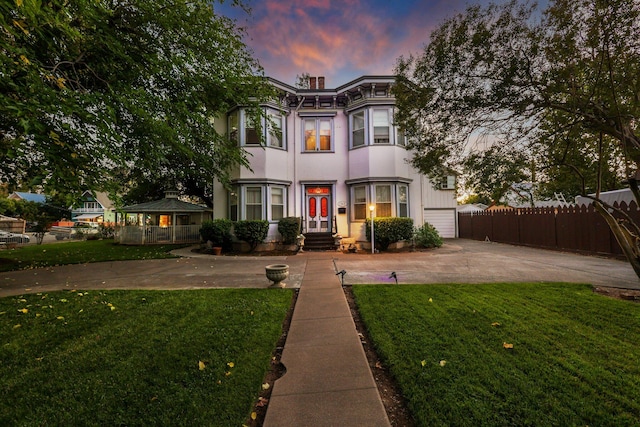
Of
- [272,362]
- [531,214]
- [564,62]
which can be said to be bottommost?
[272,362]

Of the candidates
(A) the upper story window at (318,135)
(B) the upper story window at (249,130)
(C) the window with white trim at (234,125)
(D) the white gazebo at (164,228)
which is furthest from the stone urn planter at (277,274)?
(D) the white gazebo at (164,228)

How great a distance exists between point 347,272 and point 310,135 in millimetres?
9142

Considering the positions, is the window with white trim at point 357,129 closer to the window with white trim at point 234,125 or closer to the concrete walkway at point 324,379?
the window with white trim at point 234,125

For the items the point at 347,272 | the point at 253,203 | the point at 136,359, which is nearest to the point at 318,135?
the point at 253,203

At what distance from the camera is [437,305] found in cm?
484

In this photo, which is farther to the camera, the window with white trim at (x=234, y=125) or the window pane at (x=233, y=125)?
the window pane at (x=233, y=125)

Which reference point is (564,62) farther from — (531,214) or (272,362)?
(531,214)

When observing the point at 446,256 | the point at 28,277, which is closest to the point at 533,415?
the point at 446,256

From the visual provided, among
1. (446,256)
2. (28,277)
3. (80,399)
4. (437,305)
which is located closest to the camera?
(80,399)

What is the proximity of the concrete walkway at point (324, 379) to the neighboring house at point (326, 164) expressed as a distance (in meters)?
9.80

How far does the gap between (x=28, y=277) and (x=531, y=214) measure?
1953 centimetres

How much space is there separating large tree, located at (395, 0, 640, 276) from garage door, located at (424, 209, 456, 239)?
1175cm

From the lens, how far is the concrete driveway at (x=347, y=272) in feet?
22.3

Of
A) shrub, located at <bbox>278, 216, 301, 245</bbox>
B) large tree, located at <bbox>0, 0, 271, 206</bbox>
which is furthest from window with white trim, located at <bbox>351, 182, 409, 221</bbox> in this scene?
large tree, located at <bbox>0, 0, 271, 206</bbox>
